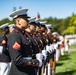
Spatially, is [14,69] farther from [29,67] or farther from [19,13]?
[19,13]

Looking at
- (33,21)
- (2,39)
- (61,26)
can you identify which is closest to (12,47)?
(33,21)

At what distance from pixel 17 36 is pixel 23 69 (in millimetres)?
535

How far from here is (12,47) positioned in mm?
5031

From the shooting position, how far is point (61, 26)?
113 m

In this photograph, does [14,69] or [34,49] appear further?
[34,49]

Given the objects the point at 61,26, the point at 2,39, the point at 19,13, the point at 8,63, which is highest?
the point at 19,13

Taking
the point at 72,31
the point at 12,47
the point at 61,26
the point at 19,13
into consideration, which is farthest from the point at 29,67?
the point at 61,26

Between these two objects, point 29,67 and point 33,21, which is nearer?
point 29,67

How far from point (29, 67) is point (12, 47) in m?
0.48

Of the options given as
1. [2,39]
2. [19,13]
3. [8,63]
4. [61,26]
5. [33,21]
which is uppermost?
[19,13]

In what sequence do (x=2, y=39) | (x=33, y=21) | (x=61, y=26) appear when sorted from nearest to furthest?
(x=33, y=21), (x=2, y=39), (x=61, y=26)

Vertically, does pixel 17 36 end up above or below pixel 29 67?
above

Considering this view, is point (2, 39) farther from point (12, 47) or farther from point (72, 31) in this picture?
point (72, 31)

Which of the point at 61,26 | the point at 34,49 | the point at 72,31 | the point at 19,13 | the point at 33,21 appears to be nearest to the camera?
the point at 19,13
